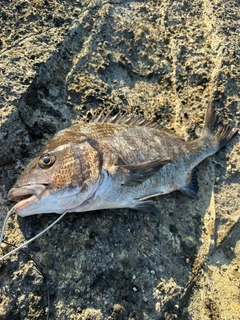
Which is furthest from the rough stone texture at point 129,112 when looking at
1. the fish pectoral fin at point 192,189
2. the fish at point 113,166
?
the fish at point 113,166

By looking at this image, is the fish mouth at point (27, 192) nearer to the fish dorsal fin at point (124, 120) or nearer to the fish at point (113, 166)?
the fish at point (113, 166)

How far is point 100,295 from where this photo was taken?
2812 millimetres

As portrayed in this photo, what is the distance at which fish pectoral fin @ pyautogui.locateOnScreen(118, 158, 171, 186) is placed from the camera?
2984 millimetres

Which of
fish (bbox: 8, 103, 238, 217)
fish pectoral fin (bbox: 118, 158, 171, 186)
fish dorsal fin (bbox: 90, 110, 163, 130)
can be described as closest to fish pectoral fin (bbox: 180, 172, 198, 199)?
fish (bbox: 8, 103, 238, 217)

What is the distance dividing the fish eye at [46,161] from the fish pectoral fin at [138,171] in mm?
658

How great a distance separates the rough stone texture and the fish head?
1.11 ft

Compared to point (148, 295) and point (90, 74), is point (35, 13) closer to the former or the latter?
point (90, 74)

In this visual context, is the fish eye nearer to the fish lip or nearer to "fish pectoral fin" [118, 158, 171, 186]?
the fish lip

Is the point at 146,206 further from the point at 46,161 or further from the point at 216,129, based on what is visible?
the point at 216,129

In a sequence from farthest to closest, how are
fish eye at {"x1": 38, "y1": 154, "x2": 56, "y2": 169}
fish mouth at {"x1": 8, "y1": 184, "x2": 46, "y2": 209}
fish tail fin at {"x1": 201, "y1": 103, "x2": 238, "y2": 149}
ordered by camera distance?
fish tail fin at {"x1": 201, "y1": 103, "x2": 238, "y2": 149} → fish eye at {"x1": 38, "y1": 154, "x2": 56, "y2": 169} → fish mouth at {"x1": 8, "y1": 184, "x2": 46, "y2": 209}

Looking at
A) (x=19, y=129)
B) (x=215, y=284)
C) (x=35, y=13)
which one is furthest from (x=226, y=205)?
(x=35, y=13)

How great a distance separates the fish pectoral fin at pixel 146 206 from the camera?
318 cm

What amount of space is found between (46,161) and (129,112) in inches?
55.5

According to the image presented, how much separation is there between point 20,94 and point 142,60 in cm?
172
